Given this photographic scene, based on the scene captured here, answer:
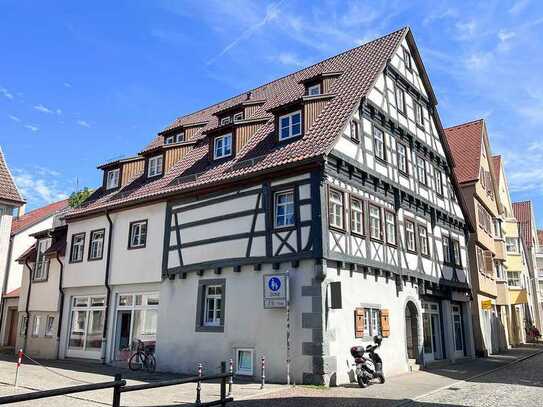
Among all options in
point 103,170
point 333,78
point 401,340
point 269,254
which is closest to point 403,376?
point 401,340

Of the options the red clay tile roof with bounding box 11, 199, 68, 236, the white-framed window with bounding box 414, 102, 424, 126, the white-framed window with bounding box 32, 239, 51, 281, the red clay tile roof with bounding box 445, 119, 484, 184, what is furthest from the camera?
the red clay tile roof with bounding box 11, 199, 68, 236

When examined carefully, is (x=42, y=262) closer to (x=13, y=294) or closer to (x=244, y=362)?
(x=13, y=294)

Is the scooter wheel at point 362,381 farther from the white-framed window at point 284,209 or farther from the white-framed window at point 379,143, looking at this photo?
the white-framed window at point 379,143

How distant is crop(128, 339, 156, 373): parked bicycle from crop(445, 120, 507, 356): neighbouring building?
54.0 feet

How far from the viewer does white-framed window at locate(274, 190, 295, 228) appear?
15086 millimetres

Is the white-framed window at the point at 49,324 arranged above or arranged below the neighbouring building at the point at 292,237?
below

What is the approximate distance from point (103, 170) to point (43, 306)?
7.02 metres

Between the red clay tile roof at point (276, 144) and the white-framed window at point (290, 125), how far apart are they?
0.43m

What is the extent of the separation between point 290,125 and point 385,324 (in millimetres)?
7435

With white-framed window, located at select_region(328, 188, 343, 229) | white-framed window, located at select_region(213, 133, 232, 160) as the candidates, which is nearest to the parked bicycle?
white-framed window, located at select_region(213, 133, 232, 160)

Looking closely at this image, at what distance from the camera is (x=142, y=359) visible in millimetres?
17656

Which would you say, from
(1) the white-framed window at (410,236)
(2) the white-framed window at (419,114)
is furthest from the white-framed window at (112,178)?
(2) the white-framed window at (419,114)

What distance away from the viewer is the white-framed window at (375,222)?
1694 centimetres

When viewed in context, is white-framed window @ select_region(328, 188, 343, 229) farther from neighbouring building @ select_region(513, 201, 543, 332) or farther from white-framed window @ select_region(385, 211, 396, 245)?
neighbouring building @ select_region(513, 201, 543, 332)
